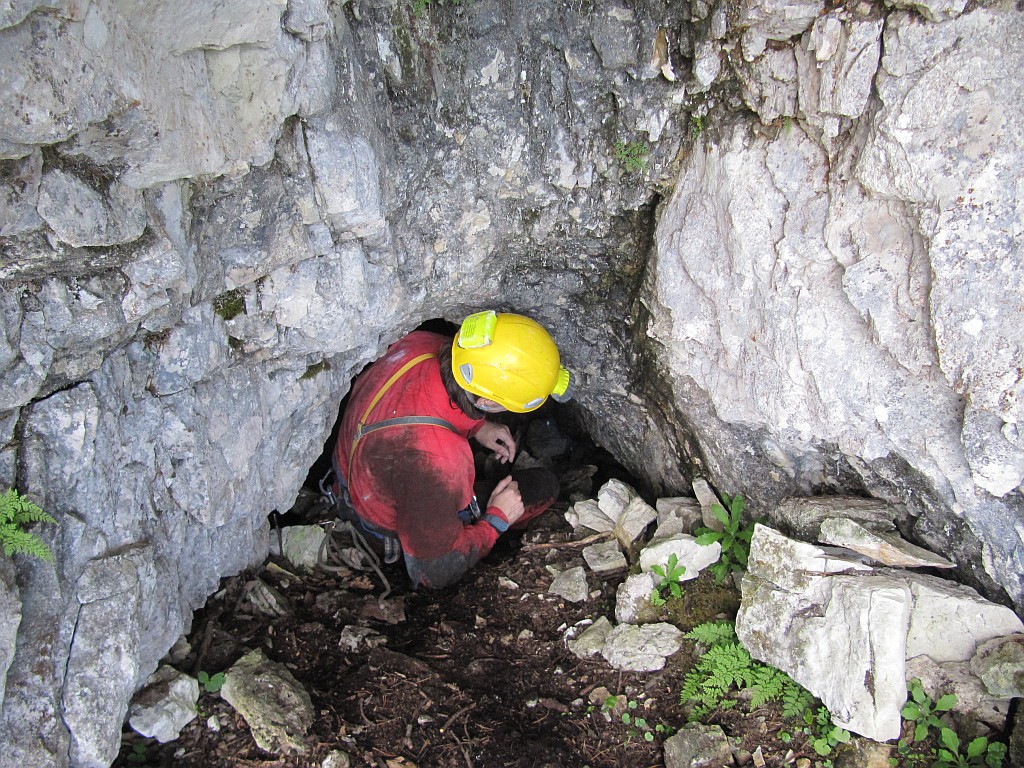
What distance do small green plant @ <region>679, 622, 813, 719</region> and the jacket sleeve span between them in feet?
6.04

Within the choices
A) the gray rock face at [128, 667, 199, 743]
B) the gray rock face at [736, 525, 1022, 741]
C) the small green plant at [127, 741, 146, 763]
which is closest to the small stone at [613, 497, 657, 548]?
the gray rock face at [736, 525, 1022, 741]

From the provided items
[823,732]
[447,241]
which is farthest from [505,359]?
[823,732]

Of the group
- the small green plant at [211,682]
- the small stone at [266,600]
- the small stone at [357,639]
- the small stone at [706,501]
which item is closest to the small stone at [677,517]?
the small stone at [706,501]

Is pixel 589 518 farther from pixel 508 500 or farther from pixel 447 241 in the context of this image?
pixel 447 241

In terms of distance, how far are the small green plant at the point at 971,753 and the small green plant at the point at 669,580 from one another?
1467mm

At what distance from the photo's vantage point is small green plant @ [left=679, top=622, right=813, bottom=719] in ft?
11.7

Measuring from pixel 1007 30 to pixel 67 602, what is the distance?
14.6 ft

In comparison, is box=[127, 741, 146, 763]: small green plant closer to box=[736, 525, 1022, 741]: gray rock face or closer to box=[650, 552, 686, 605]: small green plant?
box=[650, 552, 686, 605]: small green plant

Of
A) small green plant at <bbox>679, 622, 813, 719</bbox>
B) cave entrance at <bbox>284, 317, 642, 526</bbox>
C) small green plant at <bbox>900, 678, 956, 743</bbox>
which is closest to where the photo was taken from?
small green plant at <bbox>900, 678, 956, 743</bbox>

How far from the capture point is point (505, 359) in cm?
483

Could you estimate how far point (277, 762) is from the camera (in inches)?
144

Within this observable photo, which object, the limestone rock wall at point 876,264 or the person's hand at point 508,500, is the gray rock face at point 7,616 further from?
the limestone rock wall at point 876,264

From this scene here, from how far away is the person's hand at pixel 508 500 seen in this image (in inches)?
225

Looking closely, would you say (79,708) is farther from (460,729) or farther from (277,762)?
(460,729)
